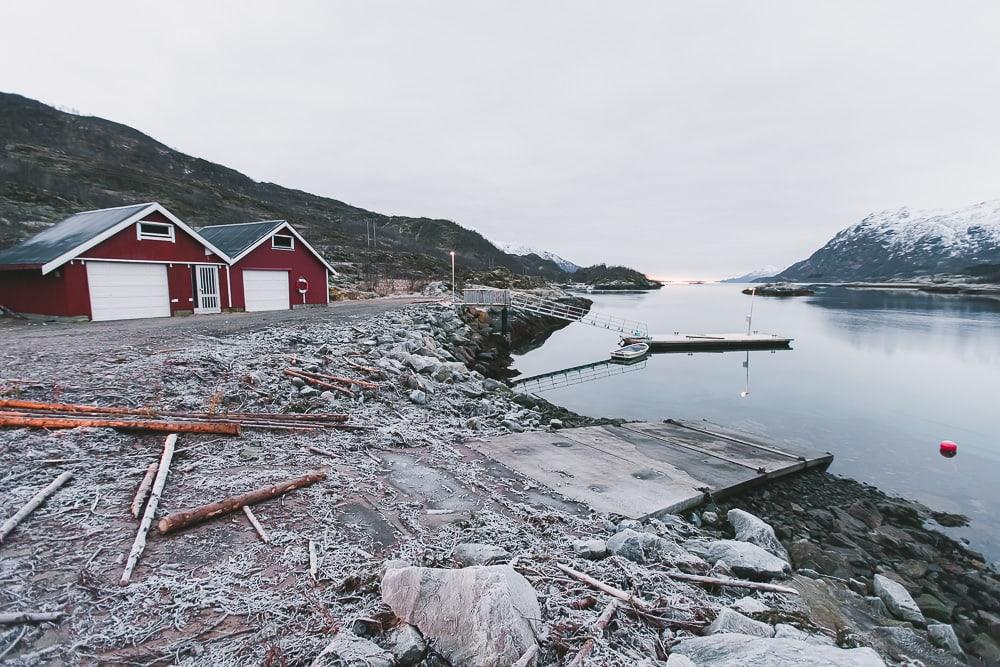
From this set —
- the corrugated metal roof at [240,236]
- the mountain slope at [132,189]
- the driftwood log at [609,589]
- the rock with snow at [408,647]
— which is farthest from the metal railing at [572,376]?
the mountain slope at [132,189]

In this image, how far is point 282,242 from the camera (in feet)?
80.3

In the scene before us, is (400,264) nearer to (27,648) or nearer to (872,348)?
(872,348)

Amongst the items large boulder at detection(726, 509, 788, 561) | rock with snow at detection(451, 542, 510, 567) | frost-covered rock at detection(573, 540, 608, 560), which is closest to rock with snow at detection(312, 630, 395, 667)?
rock with snow at detection(451, 542, 510, 567)

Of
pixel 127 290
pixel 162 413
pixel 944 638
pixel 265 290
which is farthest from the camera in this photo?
pixel 265 290

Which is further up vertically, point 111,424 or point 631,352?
point 111,424

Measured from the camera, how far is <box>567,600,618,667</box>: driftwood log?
2967 mm

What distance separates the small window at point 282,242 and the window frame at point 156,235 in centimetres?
488

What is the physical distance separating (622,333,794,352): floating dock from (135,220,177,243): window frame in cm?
2561

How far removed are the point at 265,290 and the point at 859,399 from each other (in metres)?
27.9

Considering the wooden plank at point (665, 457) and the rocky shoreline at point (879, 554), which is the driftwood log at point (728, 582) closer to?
the rocky shoreline at point (879, 554)

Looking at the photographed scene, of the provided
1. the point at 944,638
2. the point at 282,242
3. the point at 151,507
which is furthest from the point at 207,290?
the point at 944,638

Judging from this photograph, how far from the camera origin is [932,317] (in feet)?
179

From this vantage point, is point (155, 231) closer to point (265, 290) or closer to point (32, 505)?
point (265, 290)

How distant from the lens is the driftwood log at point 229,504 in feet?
14.1
